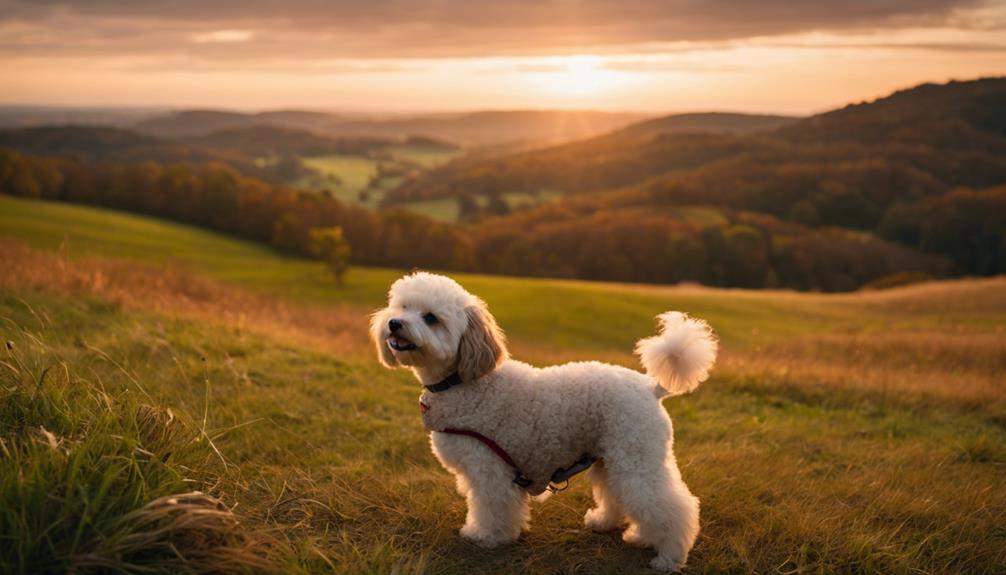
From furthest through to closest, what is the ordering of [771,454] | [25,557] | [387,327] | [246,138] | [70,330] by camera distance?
[246,138]
[70,330]
[771,454]
[387,327]
[25,557]

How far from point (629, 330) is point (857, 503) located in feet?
75.1

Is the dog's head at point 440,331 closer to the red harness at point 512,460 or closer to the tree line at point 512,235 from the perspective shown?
the red harness at point 512,460

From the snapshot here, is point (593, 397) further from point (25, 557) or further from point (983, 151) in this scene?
point (983, 151)

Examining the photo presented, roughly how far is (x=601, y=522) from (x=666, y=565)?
726 millimetres

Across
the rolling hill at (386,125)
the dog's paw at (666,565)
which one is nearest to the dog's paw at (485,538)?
the dog's paw at (666,565)

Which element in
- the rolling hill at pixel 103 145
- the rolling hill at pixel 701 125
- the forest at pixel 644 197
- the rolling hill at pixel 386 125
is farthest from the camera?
the rolling hill at pixel 701 125

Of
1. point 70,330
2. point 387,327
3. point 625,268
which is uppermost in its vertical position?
point 387,327

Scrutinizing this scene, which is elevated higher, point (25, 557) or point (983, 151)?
point (983, 151)

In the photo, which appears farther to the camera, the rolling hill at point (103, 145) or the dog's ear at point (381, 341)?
the rolling hill at point (103, 145)

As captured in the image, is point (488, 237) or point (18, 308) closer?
point (18, 308)

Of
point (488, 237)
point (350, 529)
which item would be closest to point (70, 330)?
point (350, 529)

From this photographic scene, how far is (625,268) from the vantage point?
241 ft

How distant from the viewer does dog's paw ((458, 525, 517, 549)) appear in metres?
4.81

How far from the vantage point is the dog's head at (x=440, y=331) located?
4516 mm
